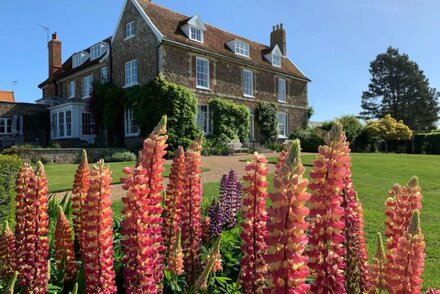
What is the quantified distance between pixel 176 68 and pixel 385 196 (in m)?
16.8

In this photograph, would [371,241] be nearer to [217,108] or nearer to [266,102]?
[217,108]

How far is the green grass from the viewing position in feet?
20.8

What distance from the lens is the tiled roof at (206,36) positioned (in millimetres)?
25641

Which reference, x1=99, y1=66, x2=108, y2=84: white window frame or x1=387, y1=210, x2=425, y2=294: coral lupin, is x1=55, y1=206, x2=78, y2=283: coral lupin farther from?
x1=99, y1=66, x2=108, y2=84: white window frame

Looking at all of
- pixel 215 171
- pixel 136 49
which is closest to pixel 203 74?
pixel 136 49

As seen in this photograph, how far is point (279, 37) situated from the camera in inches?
1427

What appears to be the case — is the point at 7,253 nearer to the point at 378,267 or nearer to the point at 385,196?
the point at 378,267

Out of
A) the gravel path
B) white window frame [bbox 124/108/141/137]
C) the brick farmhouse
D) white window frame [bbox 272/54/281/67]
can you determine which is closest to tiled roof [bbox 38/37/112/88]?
the brick farmhouse

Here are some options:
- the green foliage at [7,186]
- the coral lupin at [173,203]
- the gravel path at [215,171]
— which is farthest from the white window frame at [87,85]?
the coral lupin at [173,203]

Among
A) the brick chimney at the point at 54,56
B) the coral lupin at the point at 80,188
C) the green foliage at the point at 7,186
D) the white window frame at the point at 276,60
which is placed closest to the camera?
the coral lupin at the point at 80,188

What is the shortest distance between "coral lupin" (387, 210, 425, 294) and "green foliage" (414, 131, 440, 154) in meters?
41.5

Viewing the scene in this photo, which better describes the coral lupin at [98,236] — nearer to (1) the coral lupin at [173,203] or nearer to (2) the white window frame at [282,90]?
(1) the coral lupin at [173,203]

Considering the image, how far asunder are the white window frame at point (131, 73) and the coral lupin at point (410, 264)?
1010 inches

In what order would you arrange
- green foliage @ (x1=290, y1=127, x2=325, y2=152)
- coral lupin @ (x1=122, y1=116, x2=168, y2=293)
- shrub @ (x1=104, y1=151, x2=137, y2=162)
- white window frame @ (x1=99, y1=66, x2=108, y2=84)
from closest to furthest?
1. coral lupin @ (x1=122, y1=116, x2=168, y2=293)
2. shrub @ (x1=104, y1=151, x2=137, y2=162)
3. white window frame @ (x1=99, y1=66, x2=108, y2=84)
4. green foliage @ (x1=290, y1=127, x2=325, y2=152)
